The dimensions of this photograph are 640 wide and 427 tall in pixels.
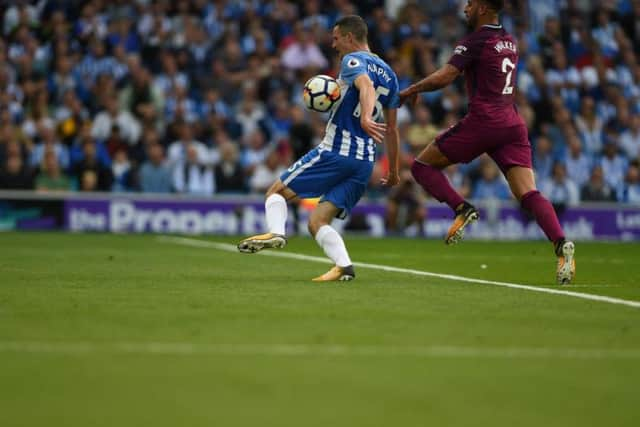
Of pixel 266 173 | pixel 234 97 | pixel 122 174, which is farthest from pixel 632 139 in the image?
pixel 122 174

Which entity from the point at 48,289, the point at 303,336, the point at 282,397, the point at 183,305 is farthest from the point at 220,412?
the point at 48,289

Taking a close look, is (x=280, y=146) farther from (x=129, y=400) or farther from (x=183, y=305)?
(x=129, y=400)

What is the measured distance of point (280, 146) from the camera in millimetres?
21906

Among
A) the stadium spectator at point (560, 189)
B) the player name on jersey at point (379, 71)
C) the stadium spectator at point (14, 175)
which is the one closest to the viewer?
the player name on jersey at point (379, 71)

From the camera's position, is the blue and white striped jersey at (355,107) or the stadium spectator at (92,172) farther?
the stadium spectator at (92,172)

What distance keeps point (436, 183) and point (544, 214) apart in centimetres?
94

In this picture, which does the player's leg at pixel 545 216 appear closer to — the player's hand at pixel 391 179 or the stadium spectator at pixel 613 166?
the player's hand at pixel 391 179

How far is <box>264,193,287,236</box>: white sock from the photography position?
395 inches

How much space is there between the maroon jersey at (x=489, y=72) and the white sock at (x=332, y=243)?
147cm

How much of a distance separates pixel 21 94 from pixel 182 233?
3964 millimetres

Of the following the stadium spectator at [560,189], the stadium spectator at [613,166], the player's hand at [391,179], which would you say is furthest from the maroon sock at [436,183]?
the stadium spectator at [613,166]

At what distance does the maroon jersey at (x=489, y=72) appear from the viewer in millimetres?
10102

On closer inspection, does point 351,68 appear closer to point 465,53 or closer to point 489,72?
point 465,53

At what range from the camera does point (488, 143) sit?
33.8 ft
